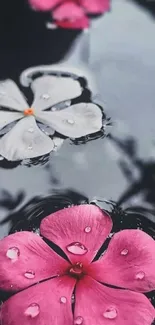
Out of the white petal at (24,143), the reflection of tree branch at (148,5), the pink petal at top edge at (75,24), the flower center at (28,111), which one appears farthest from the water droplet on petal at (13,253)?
the reflection of tree branch at (148,5)

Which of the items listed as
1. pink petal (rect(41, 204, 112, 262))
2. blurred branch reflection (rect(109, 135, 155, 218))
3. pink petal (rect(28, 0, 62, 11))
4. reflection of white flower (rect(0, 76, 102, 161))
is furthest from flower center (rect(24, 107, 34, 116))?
pink petal (rect(28, 0, 62, 11))

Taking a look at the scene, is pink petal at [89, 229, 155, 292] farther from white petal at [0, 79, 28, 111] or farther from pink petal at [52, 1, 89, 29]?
pink petal at [52, 1, 89, 29]

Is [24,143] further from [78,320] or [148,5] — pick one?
[148,5]

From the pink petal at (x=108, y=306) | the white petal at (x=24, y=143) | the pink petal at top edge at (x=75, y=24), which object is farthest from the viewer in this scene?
the pink petal at top edge at (x=75, y=24)

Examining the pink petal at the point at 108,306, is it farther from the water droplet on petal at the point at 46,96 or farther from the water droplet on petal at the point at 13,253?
the water droplet on petal at the point at 46,96

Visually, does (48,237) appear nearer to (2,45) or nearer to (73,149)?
(73,149)

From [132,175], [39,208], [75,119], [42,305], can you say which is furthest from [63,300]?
[75,119]
